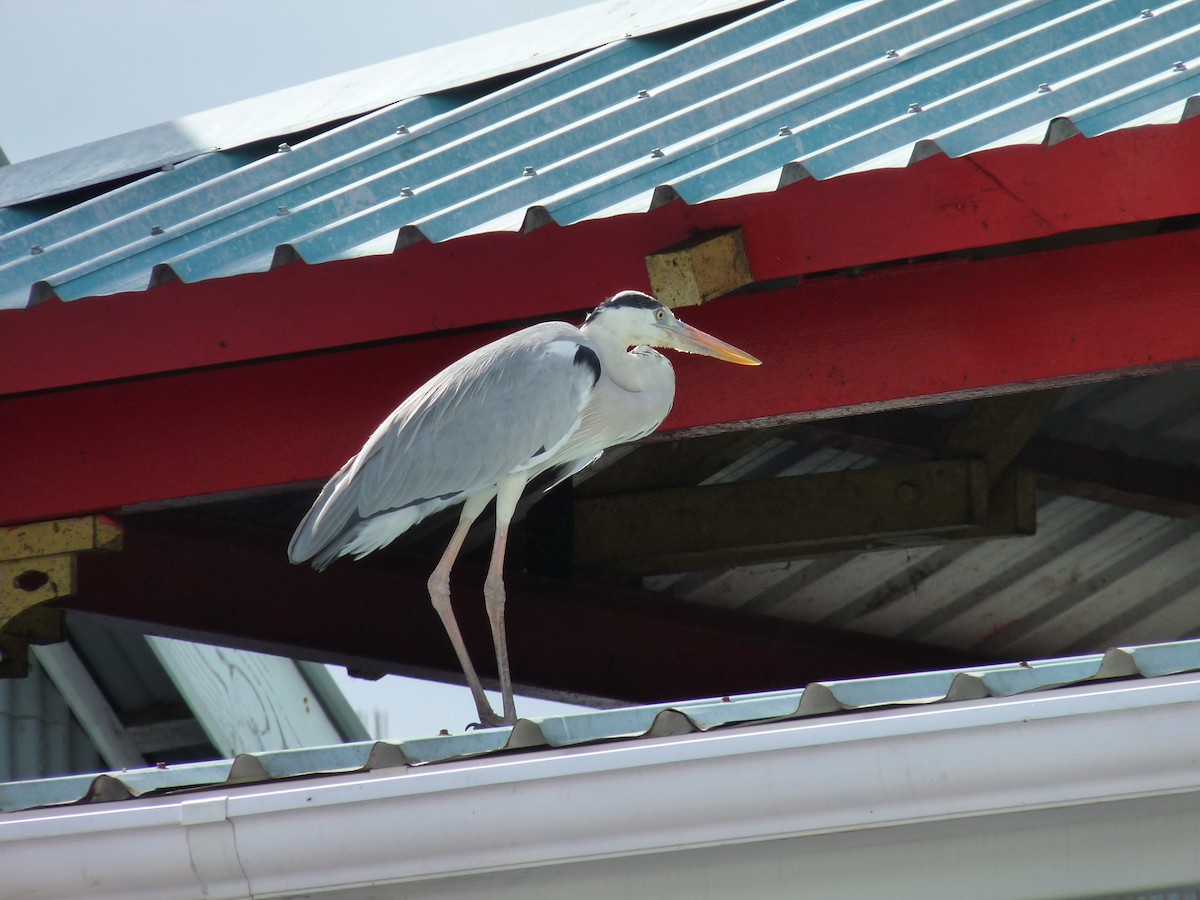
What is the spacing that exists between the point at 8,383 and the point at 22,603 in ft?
2.41

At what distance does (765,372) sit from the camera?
13.5 feet

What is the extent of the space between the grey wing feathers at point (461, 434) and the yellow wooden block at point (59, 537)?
591 millimetres

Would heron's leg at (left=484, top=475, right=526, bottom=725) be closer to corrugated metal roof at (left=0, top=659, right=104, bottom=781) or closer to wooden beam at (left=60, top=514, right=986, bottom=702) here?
wooden beam at (left=60, top=514, right=986, bottom=702)

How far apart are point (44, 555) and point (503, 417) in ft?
4.47

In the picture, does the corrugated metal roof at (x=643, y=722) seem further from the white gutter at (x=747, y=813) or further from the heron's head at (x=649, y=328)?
the heron's head at (x=649, y=328)

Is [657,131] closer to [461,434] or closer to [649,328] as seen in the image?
[649,328]

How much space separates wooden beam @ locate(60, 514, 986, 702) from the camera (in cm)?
548

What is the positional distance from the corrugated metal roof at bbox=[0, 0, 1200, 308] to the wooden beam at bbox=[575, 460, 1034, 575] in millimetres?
1742

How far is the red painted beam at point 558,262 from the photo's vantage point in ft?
11.6

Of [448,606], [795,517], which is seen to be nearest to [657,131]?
[448,606]

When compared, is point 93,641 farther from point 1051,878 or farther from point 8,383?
point 1051,878

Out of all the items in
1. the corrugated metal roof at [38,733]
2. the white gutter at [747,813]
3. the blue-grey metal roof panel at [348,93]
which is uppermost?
the blue-grey metal roof panel at [348,93]

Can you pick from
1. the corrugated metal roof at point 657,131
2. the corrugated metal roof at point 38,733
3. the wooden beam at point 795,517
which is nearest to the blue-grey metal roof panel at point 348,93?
the corrugated metal roof at point 657,131

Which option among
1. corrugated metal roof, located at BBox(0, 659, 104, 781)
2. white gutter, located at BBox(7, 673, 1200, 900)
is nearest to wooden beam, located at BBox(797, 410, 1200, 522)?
white gutter, located at BBox(7, 673, 1200, 900)
